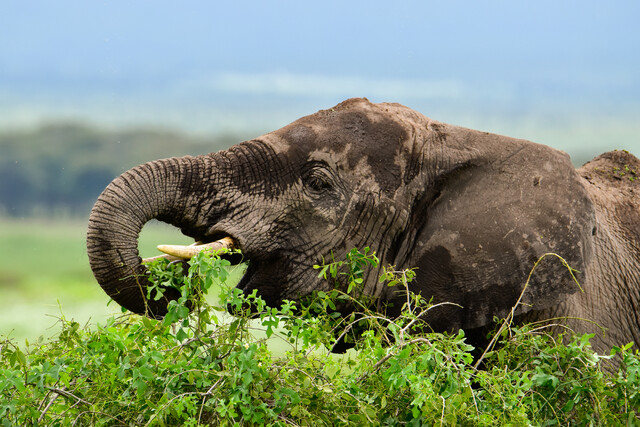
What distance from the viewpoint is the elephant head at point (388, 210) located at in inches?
198

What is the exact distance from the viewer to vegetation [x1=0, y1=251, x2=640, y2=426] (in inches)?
150

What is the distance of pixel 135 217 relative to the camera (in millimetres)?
4781

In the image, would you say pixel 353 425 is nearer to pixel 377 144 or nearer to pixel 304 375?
pixel 304 375

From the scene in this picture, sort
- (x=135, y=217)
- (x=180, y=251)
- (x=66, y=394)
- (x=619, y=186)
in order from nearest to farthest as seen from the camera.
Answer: (x=66, y=394) < (x=180, y=251) < (x=135, y=217) < (x=619, y=186)

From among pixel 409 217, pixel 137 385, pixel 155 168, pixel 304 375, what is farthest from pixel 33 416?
pixel 409 217

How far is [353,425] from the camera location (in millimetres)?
3912

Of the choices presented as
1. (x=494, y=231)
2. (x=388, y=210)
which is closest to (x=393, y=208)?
(x=388, y=210)

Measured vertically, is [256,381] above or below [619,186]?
below

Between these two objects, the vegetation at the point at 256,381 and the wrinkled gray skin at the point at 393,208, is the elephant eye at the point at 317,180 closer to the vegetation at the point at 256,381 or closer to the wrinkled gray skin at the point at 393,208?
the wrinkled gray skin at the point at 393,208

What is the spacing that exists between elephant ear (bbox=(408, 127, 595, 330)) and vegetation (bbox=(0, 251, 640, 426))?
2.14 feet

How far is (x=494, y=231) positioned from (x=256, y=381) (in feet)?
6.19

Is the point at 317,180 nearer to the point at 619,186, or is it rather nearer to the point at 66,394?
the point at 66,394

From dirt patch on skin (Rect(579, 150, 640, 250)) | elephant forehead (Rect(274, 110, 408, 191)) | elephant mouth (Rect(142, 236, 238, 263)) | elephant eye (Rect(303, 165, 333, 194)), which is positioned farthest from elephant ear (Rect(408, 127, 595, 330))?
elephant mouth (Rect(142, 236, 238, 263))

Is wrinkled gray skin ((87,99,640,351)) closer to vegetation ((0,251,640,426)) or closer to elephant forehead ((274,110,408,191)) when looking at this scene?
elephant forehead ((274,110,408,191))
